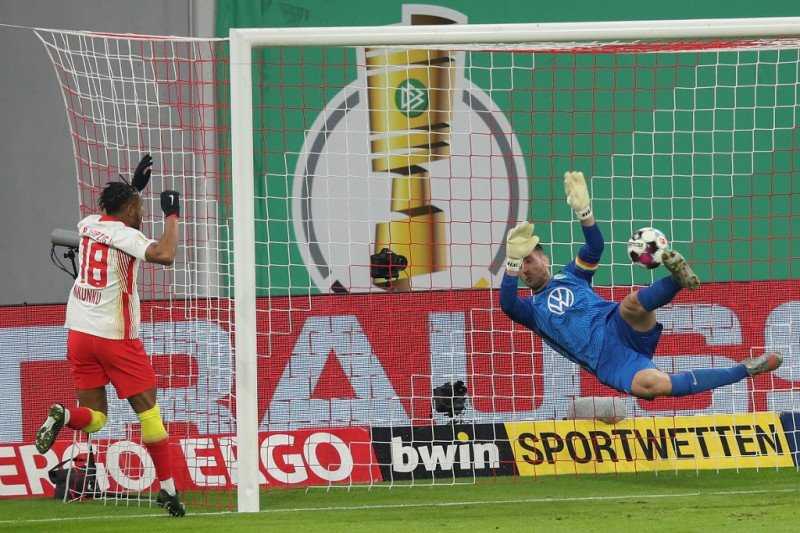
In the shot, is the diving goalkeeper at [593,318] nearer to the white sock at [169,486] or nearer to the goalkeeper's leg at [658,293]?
the goalkeeper's leg at [658,293]

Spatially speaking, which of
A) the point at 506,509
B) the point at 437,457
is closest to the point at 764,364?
the point at 506,509

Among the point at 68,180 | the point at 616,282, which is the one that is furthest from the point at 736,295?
the point at 68,180

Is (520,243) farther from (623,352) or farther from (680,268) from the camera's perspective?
(680,268)

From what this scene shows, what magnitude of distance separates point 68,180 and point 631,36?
6.21m

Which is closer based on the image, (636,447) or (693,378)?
(693,378)

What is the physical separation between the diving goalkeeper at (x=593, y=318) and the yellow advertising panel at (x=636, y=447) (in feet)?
3.83

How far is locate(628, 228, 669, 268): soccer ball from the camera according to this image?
7.96 metres

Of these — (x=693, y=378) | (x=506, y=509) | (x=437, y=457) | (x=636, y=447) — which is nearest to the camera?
(x=506, y=509)

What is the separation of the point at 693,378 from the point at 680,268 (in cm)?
92

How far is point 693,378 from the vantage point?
8.48 metres

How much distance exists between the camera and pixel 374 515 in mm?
7922

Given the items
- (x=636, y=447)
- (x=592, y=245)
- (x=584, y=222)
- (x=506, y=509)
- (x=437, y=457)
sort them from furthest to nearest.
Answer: (x=636, y=447), (x=437, y=457), (x=592, y=245), (x=584, y=222), (x=506, y=509)

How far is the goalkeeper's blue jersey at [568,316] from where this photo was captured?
880 cm

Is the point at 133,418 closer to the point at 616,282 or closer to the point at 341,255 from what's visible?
the point at 341,255
